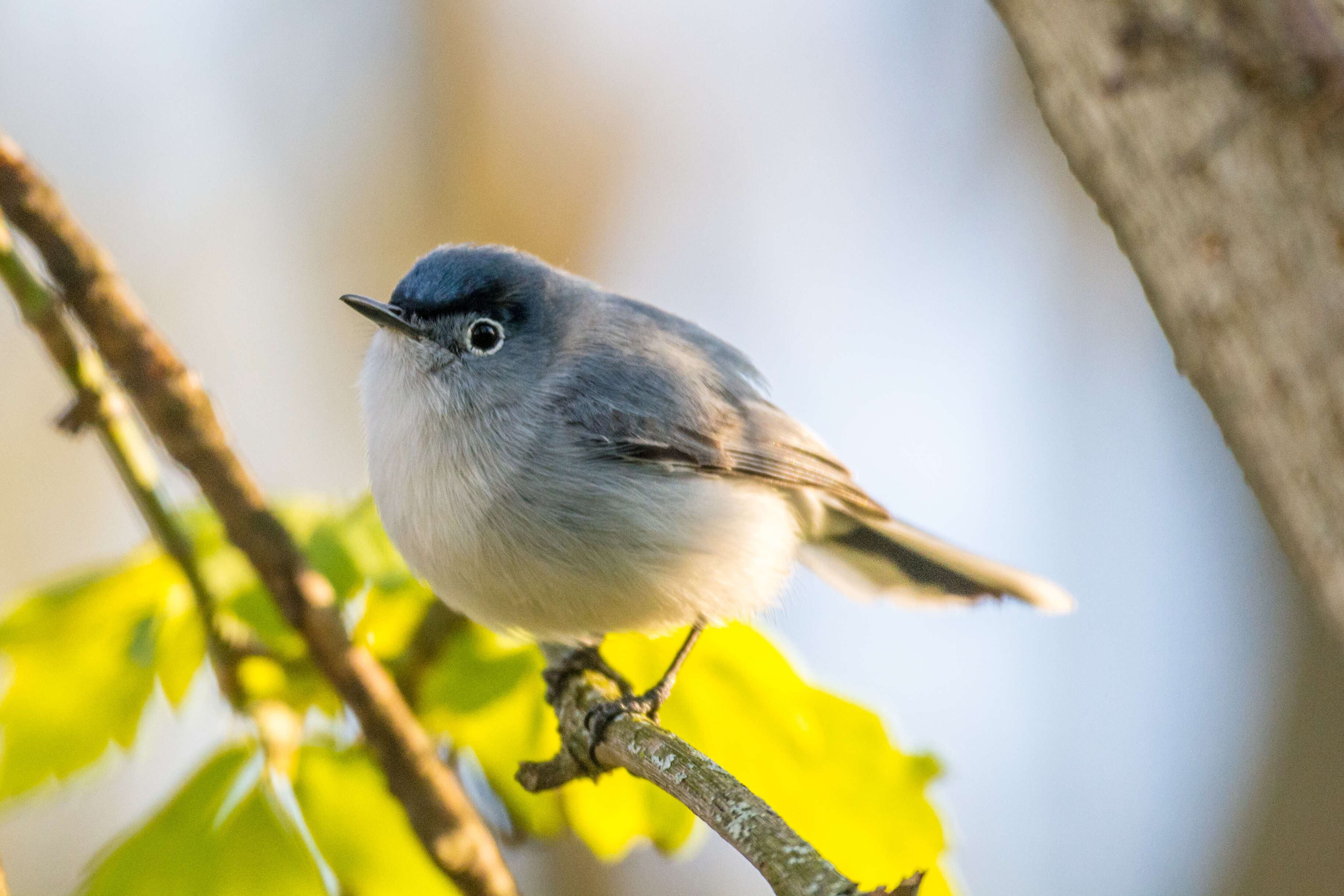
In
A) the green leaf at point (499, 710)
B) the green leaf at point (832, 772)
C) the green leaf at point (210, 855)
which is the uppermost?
the green leaf at point (832, 772)

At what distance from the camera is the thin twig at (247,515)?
116cm

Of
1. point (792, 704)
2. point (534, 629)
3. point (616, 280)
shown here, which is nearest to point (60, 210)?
point (534, 629)

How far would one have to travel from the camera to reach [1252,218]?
87 cm

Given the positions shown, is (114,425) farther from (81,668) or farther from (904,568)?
(904,568)

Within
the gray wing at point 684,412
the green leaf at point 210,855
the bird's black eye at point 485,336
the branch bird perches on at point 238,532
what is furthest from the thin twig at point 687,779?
the bird's black eye at point 485,336

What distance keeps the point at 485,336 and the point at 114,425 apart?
1.72 feet

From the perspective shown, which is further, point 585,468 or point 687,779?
point 585,468

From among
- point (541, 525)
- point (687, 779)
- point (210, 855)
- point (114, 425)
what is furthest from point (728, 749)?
point (114, 425)

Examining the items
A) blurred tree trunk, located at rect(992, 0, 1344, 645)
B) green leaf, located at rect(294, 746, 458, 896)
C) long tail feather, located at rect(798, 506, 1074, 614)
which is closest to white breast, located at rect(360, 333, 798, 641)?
green leaf, located at rect(294, 746, 458, 896)

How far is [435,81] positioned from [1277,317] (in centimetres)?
363

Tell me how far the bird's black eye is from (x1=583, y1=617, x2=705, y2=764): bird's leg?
0.53 m

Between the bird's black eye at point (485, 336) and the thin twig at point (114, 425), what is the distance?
47cm

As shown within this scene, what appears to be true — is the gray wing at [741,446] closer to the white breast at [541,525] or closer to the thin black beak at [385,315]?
the white breast at [541,525]

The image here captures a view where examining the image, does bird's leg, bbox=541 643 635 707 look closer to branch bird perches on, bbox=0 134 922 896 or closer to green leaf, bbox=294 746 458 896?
branch bird perches on, bbox=0 134 922 896
